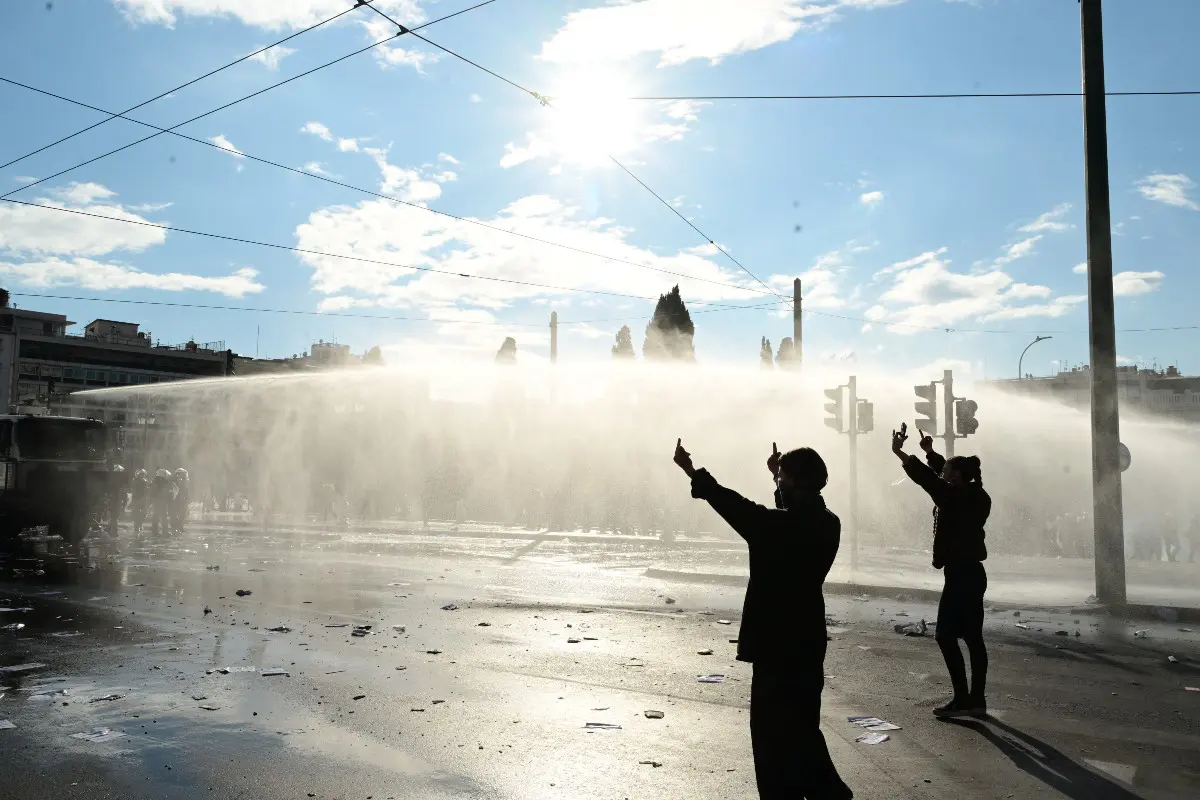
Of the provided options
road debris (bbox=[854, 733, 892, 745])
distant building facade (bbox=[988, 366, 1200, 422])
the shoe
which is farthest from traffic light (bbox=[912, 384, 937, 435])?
distant building facade (bbox=[988, 366, 1200, 422])

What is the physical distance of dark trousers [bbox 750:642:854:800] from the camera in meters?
3.52

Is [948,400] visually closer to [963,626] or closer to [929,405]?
[929,405]

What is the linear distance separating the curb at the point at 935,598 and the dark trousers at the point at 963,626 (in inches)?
214

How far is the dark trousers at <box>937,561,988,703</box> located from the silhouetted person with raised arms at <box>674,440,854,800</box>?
3305mm

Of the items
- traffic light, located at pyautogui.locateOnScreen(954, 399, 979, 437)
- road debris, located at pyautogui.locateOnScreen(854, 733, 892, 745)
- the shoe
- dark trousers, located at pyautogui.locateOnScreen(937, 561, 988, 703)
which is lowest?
road debris, located at pyautogui.locateOnScreen(854, 733, 892, 745)

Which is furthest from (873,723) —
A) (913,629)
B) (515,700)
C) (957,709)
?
(913,629)

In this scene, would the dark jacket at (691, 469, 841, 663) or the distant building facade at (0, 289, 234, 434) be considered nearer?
the dark jacket at (691, 469, 841, 663)

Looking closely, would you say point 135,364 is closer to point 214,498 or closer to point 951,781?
point 214,498

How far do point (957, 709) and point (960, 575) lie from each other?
934 mm

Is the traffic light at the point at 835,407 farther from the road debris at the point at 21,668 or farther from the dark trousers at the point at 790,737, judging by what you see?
the dark trousers at the point at 790,737

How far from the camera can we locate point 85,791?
4.64 meters

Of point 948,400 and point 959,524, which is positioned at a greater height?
point 948,400

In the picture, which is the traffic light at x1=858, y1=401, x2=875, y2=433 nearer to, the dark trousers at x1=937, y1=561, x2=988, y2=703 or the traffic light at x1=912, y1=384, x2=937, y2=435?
the traffic light at x1=912, y1=384, x2=937, y2=435

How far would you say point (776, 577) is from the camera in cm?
360
